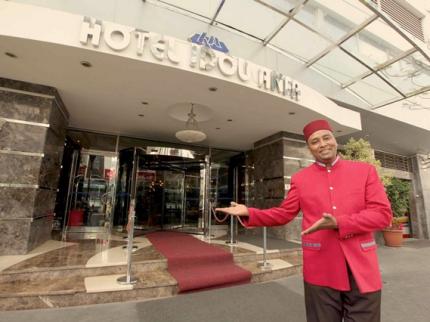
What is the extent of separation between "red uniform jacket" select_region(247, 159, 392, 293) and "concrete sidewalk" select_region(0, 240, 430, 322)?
1.63m

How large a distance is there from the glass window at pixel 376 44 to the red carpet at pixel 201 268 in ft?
17.9

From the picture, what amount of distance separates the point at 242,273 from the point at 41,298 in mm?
2501

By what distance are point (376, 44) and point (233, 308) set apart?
6428mm

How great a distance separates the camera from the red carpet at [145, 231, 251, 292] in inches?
128

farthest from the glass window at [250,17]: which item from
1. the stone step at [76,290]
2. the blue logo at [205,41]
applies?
the stone step at [76,290]

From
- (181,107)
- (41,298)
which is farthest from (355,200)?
(181,107)

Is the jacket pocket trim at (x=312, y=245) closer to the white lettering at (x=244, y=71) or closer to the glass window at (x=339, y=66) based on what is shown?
the white lettering at (x=244, y=71)

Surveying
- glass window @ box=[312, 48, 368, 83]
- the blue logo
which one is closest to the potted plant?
glass window @ box=[312, 48, 368, 83]

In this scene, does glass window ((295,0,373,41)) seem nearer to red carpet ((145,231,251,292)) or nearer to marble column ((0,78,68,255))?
red carpet ((145,231,251,292))

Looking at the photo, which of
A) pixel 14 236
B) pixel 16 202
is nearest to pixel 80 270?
pixel 14 236

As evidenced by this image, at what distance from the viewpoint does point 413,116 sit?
24.3ft

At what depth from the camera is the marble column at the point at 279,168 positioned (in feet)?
21.3

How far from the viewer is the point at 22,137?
4137 millimetres

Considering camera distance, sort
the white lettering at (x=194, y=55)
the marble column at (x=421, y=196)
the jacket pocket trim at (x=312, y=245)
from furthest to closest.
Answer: the marble column at (x=421, y=196) → the white lettering at (x=194, y=55) → the jacket pocket trim at (x=312, y=245)
